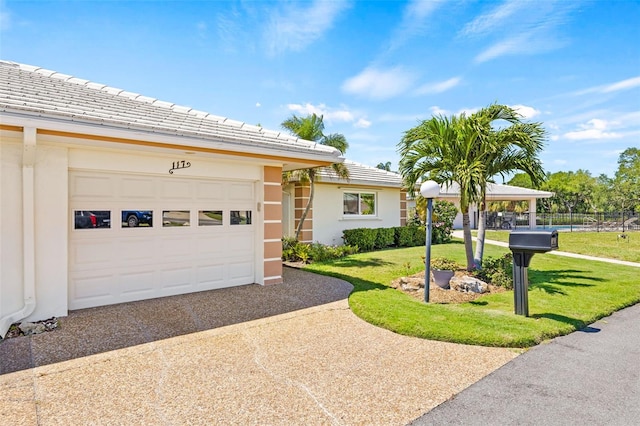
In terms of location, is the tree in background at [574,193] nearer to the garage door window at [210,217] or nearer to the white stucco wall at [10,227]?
the garage door window at [210,217]

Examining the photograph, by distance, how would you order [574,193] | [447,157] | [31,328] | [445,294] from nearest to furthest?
[31,328] < [445,294] < [447,157] < [574,193]

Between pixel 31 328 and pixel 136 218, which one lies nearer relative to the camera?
pixel 31 328

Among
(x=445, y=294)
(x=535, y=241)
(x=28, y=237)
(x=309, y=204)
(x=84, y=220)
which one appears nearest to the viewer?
(x=28, y=237)

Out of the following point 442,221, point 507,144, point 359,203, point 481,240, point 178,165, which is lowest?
point 481,240

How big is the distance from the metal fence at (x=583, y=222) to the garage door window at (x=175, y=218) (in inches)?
1220

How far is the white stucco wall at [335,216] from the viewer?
1620 cm

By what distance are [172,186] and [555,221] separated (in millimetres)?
44090

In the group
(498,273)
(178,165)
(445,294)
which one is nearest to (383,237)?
(498,273)

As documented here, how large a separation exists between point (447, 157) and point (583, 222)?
124 feet

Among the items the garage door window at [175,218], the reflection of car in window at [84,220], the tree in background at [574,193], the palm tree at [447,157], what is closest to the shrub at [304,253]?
the palm tree at [447,157]

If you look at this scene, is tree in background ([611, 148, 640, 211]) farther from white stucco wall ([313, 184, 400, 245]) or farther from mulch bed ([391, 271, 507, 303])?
mulch bed ([391, 271, 507, 303])

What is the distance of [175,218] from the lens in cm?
784

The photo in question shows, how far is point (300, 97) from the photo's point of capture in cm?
1583

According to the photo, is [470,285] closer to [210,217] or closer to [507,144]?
[507,144]
